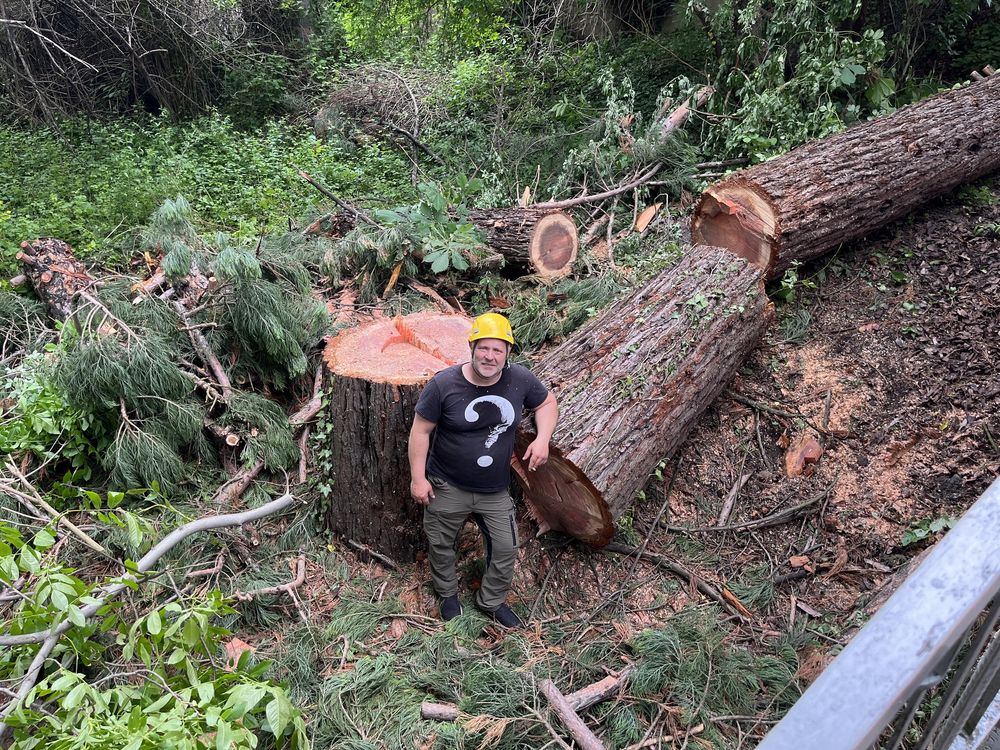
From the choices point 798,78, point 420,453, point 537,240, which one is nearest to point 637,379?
point 420,453

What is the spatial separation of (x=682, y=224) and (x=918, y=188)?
170 cm

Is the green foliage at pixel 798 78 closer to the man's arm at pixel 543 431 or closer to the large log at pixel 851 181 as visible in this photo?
the large log at pixel 851 181

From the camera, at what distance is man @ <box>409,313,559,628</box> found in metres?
2.95

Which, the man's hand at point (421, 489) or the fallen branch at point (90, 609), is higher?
the man's hand at point (421, 489)

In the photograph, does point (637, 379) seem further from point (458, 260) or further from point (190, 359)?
point (190, 359)

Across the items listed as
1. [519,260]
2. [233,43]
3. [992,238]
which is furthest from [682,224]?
[233,43]

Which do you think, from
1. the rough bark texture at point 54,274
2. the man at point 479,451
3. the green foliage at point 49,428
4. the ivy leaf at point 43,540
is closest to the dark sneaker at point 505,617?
the man at point 479,451

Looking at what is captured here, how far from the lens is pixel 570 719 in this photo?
8.90 feet

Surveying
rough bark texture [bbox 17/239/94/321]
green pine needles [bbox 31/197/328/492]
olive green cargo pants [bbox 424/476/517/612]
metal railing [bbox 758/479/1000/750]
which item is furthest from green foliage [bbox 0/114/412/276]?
metal railing [bbox 758/479/1000/750]

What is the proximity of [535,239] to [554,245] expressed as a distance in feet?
0.58

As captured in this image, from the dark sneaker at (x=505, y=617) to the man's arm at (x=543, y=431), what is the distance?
31.0 inches

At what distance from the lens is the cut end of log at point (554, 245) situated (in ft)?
17.3

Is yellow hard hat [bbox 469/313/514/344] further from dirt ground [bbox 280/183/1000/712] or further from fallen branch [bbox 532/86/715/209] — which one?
fallen branch [bbox 532/86/715/209]

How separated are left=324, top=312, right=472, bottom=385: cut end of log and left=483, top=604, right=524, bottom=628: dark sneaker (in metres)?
1.24
